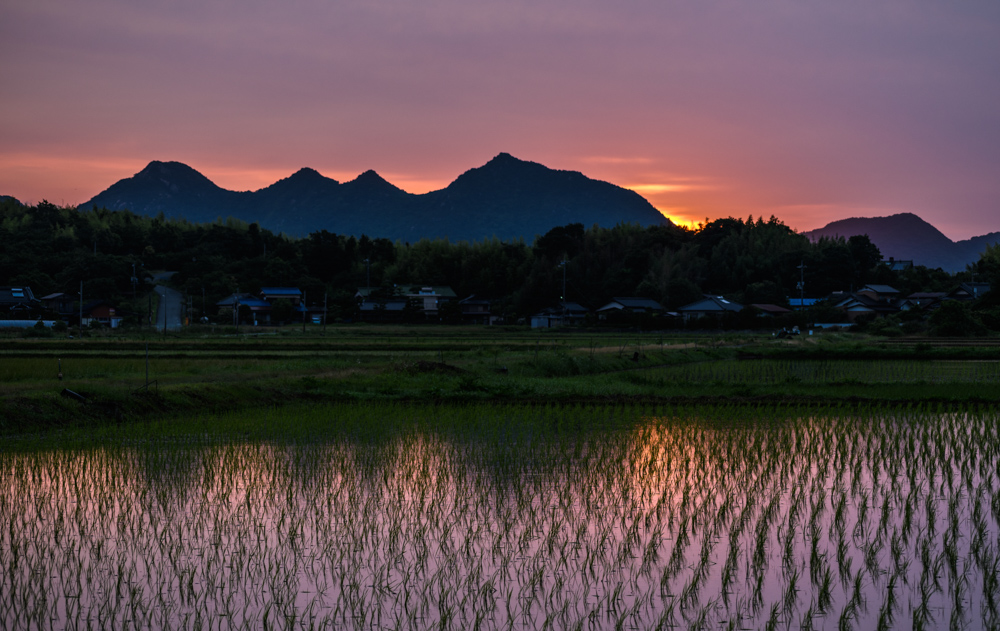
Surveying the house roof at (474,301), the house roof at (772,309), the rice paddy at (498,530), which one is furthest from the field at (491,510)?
the house roof at (474,301)

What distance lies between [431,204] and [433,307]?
116129 millimetres

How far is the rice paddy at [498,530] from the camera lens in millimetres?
4691

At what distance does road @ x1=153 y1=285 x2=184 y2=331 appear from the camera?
49.2 metres

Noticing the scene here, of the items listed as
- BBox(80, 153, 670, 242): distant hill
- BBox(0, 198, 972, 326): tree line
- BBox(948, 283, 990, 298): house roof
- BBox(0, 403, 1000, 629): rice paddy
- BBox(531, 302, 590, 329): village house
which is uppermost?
BBox(80, 153, 670, 242): distant hill

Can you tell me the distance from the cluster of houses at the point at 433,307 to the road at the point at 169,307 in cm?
249

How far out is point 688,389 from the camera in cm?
1680

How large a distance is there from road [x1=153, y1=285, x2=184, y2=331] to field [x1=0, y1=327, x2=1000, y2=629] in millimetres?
36412

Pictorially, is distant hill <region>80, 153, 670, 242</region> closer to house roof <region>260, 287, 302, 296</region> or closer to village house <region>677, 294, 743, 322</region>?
house roof <region>260, 287, 302, 296</region>

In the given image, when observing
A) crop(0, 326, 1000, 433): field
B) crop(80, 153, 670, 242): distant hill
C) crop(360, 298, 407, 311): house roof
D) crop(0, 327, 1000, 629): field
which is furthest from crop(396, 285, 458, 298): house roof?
crop(80, 153, 670, 242): distant hill

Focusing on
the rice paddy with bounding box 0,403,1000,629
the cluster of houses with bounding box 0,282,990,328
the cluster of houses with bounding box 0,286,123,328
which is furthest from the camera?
the cluster of houses with bounding box 0,282,990,328

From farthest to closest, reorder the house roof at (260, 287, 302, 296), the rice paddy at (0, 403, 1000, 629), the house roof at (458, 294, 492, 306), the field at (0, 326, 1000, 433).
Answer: the house roof at (458, 294, 492, 306), the house roof at (260, 287, 302, 296), the field at (0, 326, 1000, 433), the rice paddy at (0, 403, 1000, 629)

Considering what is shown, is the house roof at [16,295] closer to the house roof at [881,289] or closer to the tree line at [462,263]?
the tree line at [462,263]

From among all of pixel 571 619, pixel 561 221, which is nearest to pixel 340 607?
pixel 571 619

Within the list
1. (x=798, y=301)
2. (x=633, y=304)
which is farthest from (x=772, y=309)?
(x=633, y=304)
